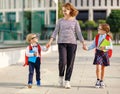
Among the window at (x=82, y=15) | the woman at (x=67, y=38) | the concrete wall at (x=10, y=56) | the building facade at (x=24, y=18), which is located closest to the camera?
the woman at (x=67, y=38)

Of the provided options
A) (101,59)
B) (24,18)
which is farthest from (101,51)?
(24,18)

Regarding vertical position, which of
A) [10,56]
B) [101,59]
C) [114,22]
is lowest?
[114,22]

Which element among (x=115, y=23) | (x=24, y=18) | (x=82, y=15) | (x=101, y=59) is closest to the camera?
(x=101, y=59)

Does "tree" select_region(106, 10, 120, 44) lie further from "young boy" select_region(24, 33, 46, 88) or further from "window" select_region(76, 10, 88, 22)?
"young boy" select_region(24, 33, 46, 88)

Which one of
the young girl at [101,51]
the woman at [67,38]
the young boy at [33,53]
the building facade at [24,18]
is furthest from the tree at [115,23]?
the woman at [67,38]

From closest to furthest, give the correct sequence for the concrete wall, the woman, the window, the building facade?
the woman
the concrete wall
the building facade
the window

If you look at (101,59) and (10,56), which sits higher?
(101,59)

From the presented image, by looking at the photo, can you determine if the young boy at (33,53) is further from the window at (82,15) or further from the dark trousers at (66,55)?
the window at (82,15)

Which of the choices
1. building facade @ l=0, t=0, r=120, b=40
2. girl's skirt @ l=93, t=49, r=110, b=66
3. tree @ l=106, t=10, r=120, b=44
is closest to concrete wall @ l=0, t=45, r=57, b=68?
building facade @ l=0, t=0, r=120, b=40

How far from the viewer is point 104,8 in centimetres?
11619

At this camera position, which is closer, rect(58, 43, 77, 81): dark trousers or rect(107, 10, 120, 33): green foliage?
rect(58, 43, 77, 81): dark trousers

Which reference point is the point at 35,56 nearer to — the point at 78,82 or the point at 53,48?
the point at 78,82

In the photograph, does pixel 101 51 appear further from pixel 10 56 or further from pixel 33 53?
pixel 10 56

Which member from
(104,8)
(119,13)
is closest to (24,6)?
(119,13)
